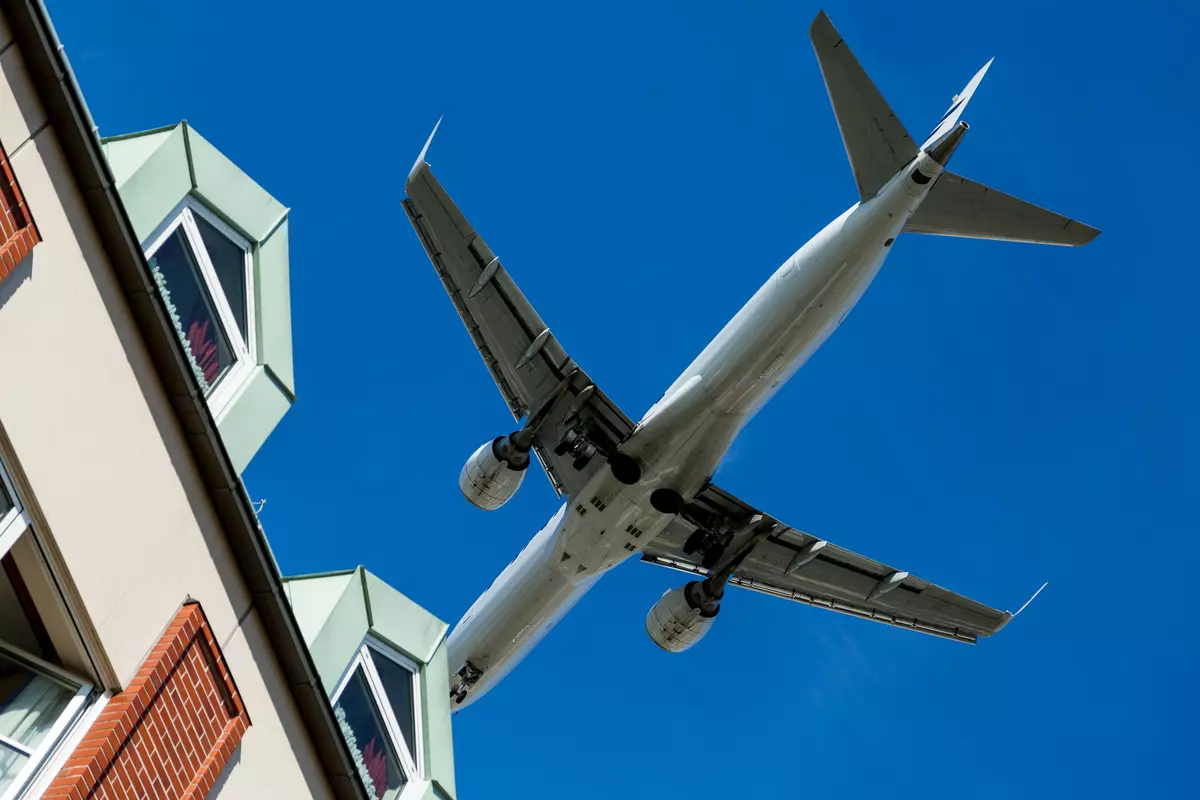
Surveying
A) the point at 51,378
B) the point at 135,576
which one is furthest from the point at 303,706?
the point at 51,378

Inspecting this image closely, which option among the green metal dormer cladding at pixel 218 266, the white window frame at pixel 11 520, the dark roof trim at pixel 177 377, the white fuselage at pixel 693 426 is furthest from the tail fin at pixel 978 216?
the white window frame at pixel 11 520

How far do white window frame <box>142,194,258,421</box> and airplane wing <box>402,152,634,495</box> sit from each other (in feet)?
47.4

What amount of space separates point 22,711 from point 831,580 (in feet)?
85.1

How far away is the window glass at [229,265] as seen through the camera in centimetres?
1354

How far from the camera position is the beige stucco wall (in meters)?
10.1

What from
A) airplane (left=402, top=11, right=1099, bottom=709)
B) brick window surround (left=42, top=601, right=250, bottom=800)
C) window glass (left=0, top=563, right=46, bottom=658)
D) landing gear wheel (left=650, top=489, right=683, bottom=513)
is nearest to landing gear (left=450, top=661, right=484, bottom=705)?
airplane (left=402, top=11, right=1099, bottom=709)

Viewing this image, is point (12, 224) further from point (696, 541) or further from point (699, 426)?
point (696, 541)

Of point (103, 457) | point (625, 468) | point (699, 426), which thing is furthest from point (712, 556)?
point (103, 457)

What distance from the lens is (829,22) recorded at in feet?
78.5

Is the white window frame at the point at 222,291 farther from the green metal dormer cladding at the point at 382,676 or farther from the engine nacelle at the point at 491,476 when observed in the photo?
the engine nacelle at the point at 491,476

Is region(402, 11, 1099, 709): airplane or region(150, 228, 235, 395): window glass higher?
region(402, 11, 1099, 709): airplane

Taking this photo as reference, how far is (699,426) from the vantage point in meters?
26.3

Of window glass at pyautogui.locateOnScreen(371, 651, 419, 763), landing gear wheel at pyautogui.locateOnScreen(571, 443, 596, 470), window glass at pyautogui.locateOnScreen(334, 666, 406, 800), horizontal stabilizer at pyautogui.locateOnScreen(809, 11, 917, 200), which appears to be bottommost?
window glass at pyautogui.locateOnScreen(334, 666, 406, 800)

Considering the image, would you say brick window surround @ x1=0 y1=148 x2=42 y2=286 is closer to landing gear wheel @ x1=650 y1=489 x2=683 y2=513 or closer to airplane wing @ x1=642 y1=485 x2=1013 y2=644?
landing gear wheel @ x1=650 y1=489 x2=683 y2=513
